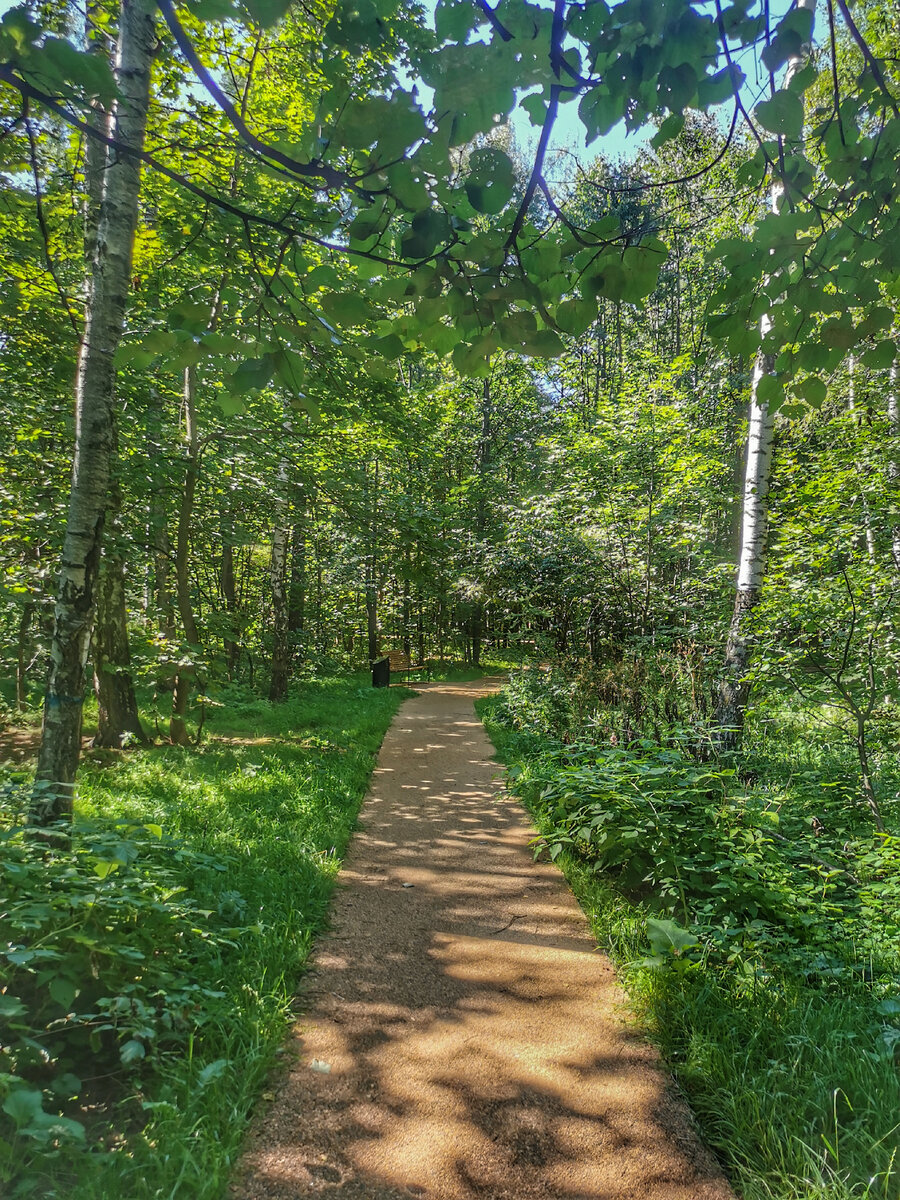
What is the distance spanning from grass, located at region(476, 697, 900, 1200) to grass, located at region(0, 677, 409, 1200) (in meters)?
1.70

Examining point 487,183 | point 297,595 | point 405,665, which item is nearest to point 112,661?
point 487,183

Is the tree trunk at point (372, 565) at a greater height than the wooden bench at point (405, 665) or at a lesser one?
greater

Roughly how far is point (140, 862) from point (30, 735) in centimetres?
657

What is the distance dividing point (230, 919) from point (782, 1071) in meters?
2.67

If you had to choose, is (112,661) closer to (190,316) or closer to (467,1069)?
(467,1069)

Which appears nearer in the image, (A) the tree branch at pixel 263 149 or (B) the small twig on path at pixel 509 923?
(A) the tree branch at pixel 263 149

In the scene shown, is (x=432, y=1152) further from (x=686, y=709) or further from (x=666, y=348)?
(x=666, y=348)

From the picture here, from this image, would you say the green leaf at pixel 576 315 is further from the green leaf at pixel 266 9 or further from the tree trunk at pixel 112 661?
the tree trunk at pixel 112 661

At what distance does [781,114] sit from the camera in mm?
1418

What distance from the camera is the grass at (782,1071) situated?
183 centimetres

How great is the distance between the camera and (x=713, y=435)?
10.1m

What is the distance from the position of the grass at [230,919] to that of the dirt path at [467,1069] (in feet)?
0.51

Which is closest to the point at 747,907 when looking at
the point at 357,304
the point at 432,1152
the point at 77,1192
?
the point at 432,1152

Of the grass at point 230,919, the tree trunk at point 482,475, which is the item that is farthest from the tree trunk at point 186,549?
the tree trunk at point 482,475
